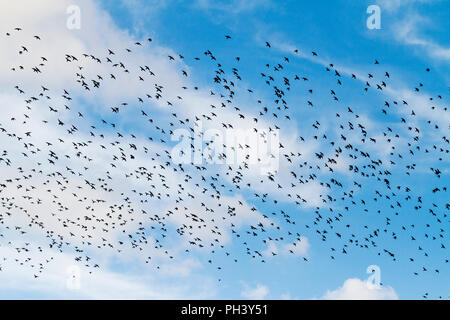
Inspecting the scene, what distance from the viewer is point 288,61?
1893 inches

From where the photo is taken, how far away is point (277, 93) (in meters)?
48.8
